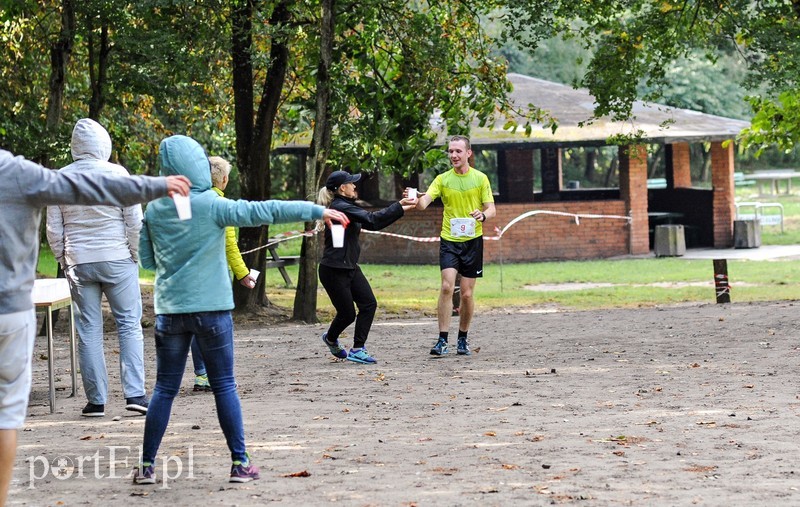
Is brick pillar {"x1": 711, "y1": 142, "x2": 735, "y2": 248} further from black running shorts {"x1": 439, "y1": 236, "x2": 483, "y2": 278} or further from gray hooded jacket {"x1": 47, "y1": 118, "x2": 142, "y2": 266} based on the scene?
gray hooded jacket {"x1": 47, "y1": 118, "x2": 142, "y2": 266}

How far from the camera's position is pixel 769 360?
37.2 feet

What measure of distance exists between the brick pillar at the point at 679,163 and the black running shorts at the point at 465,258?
23.1 meters

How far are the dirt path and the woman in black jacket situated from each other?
0.33 metres

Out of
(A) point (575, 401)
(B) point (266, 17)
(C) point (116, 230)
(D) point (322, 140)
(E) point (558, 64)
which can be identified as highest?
(E) point (558, 64)

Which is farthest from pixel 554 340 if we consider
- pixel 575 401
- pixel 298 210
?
pixel 298 210

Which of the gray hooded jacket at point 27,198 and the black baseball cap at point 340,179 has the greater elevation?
the black baseball cap at point 340,179

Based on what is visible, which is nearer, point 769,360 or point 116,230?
point 116,230

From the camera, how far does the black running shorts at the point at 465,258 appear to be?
11.7 m

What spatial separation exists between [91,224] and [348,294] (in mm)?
3212

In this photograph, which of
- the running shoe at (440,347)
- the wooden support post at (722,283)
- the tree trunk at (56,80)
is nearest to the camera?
the running shoe at (440,347)

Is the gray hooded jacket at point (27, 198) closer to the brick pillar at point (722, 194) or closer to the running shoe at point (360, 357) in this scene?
the running shoe at point (360, 357)

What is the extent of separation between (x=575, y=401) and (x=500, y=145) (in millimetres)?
20320

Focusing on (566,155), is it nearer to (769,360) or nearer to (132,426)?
(769,360)

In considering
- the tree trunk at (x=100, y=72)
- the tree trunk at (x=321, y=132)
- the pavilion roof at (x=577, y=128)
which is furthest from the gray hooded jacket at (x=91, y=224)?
the pavilion roof at (x=577, y=128)
